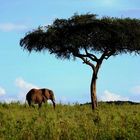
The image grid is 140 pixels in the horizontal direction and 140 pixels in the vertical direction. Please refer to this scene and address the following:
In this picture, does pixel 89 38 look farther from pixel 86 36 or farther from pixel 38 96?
A: pixel 38 96

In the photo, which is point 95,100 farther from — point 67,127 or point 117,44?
point 67,127

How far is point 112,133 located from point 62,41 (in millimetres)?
31507

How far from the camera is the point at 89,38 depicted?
46.1 m

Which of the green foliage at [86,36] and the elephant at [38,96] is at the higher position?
the green foliage at [86,36]

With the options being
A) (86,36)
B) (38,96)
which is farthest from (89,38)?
(38,96)

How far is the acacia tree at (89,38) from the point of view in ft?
149

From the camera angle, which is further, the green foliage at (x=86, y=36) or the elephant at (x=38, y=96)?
the green foliage at (x=86, y=36)

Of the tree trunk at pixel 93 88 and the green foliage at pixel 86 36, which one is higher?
the green foliage at pixel 86 36

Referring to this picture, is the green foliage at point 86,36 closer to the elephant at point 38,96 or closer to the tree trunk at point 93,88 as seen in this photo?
the tree trunk at point 93,88

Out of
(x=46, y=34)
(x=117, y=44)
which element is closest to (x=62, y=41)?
(x=46, y=34)

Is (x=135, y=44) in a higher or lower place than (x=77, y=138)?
higher

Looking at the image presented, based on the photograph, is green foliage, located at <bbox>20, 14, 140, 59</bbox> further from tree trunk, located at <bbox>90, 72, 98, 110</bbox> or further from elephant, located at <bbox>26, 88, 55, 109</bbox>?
elephant, located at <bbox>26, 88, 55, 109</bbox>

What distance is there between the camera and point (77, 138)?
14672mm

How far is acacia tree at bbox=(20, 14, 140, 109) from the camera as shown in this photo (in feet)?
149
